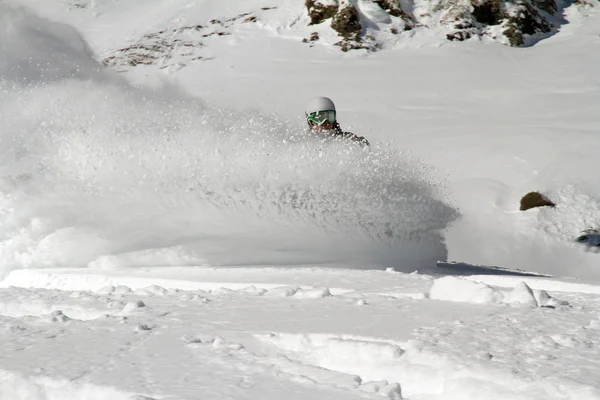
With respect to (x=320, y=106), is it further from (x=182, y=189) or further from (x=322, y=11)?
(x=322, y=11)

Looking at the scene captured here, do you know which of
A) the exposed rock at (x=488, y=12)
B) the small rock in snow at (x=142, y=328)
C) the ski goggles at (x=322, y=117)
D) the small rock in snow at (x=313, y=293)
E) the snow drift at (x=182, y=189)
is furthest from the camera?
the exposed rock at (x=488, y=12)

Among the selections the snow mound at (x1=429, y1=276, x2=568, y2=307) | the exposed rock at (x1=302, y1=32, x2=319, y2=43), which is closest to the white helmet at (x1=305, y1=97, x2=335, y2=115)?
the snow mound at (x1=429, y1=276, x2=568, y2=307)

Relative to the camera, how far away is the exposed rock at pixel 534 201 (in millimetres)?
12047

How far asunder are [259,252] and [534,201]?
320 inches

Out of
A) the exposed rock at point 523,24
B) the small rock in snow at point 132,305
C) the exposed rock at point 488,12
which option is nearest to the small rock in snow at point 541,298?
the small rock in snow at point 132,305

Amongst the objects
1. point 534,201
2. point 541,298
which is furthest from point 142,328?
point 534,201

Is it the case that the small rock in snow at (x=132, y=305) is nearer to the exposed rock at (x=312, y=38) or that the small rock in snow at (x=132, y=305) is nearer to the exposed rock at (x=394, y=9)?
the exposed rock at (x=312, y=38)

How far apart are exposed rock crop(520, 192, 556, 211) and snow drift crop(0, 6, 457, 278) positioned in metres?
5.68

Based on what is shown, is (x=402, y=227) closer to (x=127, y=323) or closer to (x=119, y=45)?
(x=127, y=323)

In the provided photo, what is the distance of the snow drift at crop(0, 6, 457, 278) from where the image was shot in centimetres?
546

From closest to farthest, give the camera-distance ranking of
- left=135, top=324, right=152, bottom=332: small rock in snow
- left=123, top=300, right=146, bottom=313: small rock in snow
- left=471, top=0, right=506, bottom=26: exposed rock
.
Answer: left=135, top=324, right=152, bottom=332: small rock in snow < left=123, top=300, right=146, bottom=313: small rock in snow < left=471, top=0, right=506, bottom=26: exposed rock

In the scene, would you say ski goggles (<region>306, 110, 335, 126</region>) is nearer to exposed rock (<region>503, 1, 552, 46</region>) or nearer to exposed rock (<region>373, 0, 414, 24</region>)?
exposed rock (<region>503, 1, 552, 46</region>)

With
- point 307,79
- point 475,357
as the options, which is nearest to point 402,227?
point 475,357

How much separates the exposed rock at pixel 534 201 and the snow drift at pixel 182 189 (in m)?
5.68
